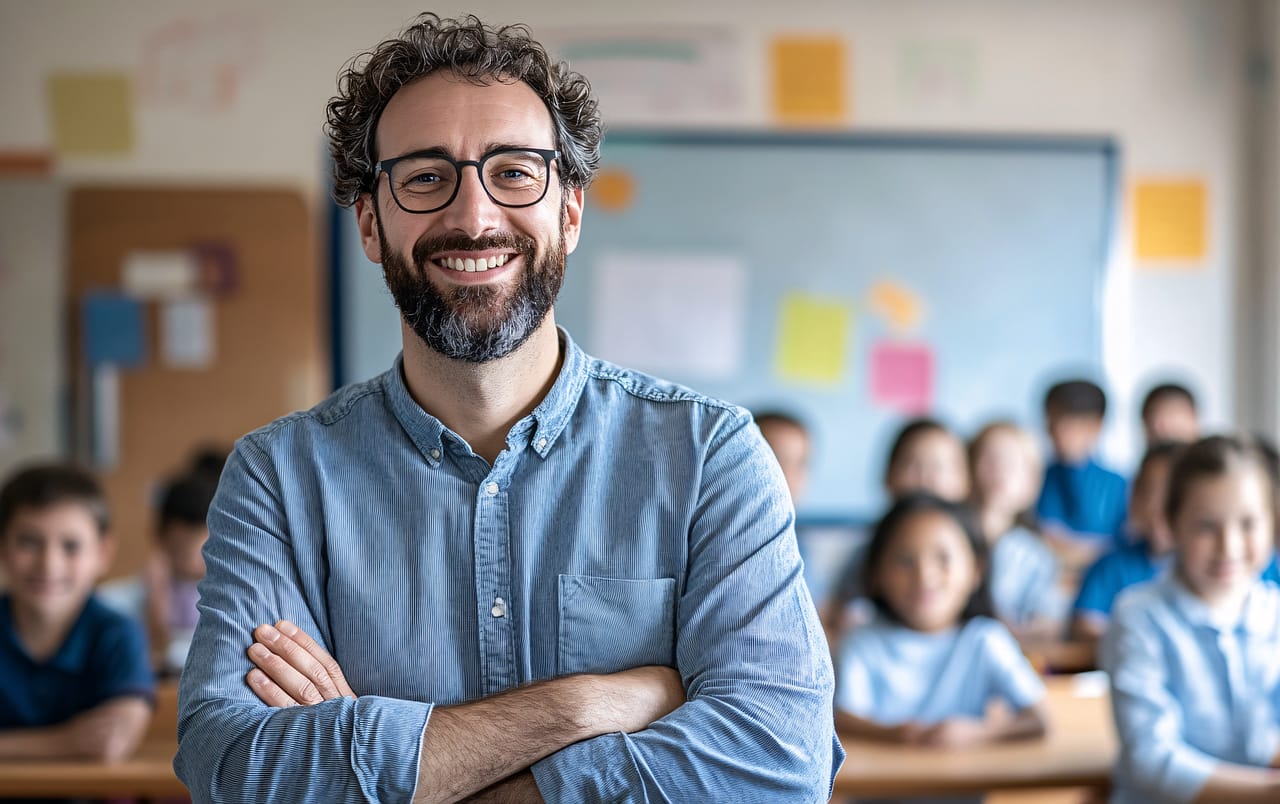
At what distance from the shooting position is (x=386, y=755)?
50.4 inches

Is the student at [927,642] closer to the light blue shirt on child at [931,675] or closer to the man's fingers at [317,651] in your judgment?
the light blue shirt on child at [931,675]

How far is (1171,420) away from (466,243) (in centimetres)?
371

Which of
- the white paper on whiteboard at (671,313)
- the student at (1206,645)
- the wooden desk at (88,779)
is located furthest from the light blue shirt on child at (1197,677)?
the white paper on whiteboard at (671,313)

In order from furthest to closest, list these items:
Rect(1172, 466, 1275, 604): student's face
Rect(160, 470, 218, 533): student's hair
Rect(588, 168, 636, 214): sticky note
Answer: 1. Rect(588, 168, 636, 214): sticky note
2. Rect(160, 470, 218, 533): student's hair
3. Rect(1172, 466, 1275, 604): student's face

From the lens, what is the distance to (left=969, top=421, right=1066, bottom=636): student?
12.7 feet

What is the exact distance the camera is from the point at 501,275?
143 cm

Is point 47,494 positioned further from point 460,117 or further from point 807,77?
point 807,77

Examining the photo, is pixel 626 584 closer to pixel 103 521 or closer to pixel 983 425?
pixel 103 521

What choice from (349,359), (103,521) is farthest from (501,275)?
(349,359)

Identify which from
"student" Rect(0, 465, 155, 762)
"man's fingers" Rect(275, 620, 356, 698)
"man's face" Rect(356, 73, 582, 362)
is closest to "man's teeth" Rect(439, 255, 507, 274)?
"man's face" Rect(356, 73, 582, 362)

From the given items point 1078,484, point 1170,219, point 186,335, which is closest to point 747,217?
point 1078,484

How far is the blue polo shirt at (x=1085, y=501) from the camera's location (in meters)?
4.55

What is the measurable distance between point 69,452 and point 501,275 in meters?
3.82

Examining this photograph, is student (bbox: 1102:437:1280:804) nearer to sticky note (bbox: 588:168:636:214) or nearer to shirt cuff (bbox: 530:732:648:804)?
shirt cuff (bbox: 530:732:648:804)
